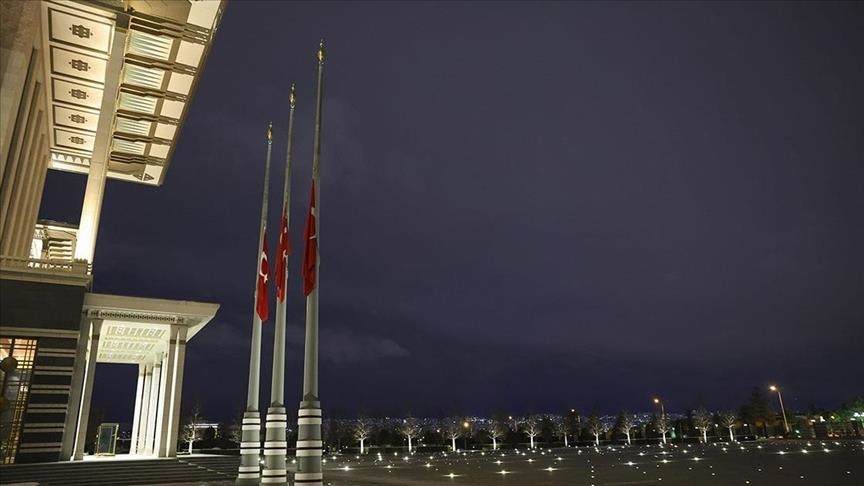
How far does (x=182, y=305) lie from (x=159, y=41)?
578 inches

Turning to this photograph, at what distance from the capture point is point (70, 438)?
29438 mm

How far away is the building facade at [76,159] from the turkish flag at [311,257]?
13.4 meters

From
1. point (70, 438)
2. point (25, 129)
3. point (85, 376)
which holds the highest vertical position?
point (25, 129)

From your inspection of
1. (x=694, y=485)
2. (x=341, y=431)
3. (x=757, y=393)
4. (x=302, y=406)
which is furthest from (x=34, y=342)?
(x=757, y=393)

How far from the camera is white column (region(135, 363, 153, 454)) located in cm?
4047

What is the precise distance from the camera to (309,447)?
15.0m

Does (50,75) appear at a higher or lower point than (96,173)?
higher

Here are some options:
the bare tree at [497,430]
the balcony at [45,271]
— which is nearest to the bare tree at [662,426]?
the bare tree at [497,430]

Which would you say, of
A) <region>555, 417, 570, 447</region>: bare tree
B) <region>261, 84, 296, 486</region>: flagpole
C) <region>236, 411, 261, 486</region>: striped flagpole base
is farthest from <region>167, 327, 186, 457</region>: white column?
<region>555, 417, 570, 447</region>: bare tree

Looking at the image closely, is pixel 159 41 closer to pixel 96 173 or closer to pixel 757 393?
pixel 96 173

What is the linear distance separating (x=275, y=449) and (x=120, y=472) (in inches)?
582

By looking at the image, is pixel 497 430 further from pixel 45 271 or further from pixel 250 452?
pixel 250 452

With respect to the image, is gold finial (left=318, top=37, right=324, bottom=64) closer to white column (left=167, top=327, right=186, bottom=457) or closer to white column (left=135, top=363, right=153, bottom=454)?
white column (left=167, top=327, right=186, bottom=457)

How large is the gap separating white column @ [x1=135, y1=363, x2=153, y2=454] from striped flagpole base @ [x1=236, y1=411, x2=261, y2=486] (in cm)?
2061
